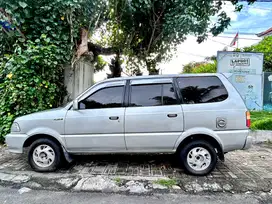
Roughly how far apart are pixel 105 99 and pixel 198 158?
6.53 ft

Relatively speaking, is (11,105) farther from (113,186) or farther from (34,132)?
(113,186)

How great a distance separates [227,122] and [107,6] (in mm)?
5125

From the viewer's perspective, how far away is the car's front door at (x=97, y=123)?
12.9 feet

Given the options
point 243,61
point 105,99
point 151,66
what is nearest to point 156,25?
point 151,66

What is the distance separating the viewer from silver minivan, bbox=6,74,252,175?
3809 millimetres

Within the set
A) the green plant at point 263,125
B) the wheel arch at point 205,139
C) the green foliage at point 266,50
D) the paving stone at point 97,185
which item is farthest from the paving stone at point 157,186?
the green foliage at point 266,50

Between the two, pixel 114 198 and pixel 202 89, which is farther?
pixel 202 89

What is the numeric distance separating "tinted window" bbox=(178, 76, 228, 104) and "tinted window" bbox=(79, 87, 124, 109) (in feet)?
3.79

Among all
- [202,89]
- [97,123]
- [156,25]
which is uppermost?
[156,25]

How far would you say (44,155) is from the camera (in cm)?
406

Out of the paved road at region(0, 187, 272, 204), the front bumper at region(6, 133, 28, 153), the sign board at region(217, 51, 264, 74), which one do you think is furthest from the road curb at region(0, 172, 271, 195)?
the sign board at region(217, 51, 264, 74)

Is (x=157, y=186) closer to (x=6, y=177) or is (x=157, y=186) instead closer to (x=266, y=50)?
(x=6, y=177)

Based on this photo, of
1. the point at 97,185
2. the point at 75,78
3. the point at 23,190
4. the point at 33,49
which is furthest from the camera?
the point at 75,78

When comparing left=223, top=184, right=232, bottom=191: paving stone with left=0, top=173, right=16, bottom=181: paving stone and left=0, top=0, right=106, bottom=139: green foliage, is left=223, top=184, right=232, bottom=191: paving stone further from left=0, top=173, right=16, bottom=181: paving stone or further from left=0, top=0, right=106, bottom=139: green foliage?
left=0, top=0, right=106, bottom=139: green foliage
